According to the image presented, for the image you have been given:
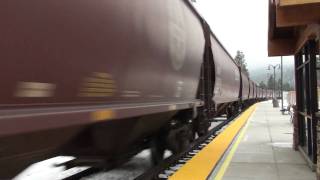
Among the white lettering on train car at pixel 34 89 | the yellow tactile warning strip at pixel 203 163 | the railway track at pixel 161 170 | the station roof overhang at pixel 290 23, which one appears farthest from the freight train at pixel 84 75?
the station roof overhang at pixel 290 23

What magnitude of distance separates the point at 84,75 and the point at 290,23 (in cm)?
313

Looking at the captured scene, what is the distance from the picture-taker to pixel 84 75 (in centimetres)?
392

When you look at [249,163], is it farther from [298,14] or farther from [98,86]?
[98,86]

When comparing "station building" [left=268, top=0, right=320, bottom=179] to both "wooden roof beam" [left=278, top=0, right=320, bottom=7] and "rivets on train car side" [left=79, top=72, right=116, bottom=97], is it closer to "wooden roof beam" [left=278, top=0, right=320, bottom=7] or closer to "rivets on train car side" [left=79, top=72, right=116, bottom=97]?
"wooden roof beam" [left=278, top=0, right=320, bottom=7]

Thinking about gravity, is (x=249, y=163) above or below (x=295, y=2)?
below

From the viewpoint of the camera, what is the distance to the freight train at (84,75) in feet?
10.1

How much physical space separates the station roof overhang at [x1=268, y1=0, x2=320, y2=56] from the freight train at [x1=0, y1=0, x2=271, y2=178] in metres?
1.59

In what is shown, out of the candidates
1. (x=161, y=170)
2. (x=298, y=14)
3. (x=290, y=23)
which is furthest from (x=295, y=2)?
(x=161, y=170)

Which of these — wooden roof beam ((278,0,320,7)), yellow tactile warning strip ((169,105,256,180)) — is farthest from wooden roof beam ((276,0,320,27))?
yellow tactile warning strip ((169,105,256,180))

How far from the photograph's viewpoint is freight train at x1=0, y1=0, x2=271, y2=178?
10.1ft

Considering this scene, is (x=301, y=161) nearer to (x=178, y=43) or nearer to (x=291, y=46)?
(x=291, y=46)

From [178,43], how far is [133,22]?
2.32 m

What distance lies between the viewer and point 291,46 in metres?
10.1

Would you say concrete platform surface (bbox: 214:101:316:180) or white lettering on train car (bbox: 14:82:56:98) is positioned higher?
white lettering on train car (bbox: 14:82:56:98)
